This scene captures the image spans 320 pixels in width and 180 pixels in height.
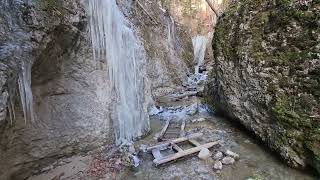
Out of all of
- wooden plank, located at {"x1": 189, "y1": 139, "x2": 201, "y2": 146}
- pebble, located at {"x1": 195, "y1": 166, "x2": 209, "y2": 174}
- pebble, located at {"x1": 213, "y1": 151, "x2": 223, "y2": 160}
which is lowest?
pebble, located at {"x1": 195, "y1": 166, "x2": 209, "y2": 174}

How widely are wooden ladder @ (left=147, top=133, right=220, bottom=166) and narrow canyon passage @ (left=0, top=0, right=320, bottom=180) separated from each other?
0.12 feet

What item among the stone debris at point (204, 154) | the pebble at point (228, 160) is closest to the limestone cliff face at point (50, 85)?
the stone debris at point (204, 154)

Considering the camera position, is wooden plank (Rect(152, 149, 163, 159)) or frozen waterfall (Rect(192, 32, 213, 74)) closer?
wooden plank (Rect(152, 149, 163, 159))

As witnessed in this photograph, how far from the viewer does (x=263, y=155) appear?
6707mm

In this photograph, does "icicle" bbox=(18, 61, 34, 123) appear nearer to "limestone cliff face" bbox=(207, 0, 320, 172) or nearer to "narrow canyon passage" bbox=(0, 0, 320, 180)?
"narrow canyon passage" bbox=(0, 0, 320, 180)

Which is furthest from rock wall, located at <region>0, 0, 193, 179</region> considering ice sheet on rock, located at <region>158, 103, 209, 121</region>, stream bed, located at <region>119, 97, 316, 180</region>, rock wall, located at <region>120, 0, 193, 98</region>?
rock wall, located at <region>120, 0, 193, 98</region>

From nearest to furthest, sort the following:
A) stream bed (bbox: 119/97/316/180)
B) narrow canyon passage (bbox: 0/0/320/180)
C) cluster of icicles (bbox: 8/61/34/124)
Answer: cluster of icicles (bbox: 8/61/34/124) < narrow canyon passage (bbox: 0/0/320/180) < stream bed (bbox: 119/97/316/180)

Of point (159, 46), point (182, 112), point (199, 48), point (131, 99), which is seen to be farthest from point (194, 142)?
point (199, 48)

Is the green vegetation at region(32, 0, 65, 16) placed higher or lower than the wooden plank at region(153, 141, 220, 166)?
higher

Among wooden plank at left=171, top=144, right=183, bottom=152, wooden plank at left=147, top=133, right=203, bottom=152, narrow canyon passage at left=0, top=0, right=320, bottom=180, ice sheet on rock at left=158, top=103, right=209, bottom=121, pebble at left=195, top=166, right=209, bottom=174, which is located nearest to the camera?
narrow canyon passage at left=0, top=0, right=320, bottom=180

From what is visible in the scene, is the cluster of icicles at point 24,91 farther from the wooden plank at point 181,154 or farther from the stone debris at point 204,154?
the stone debris at point 204,154

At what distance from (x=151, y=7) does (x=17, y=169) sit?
13.3 meters

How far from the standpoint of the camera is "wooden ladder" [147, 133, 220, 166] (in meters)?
6.60

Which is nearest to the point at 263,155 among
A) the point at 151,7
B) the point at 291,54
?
the point at 291,54
